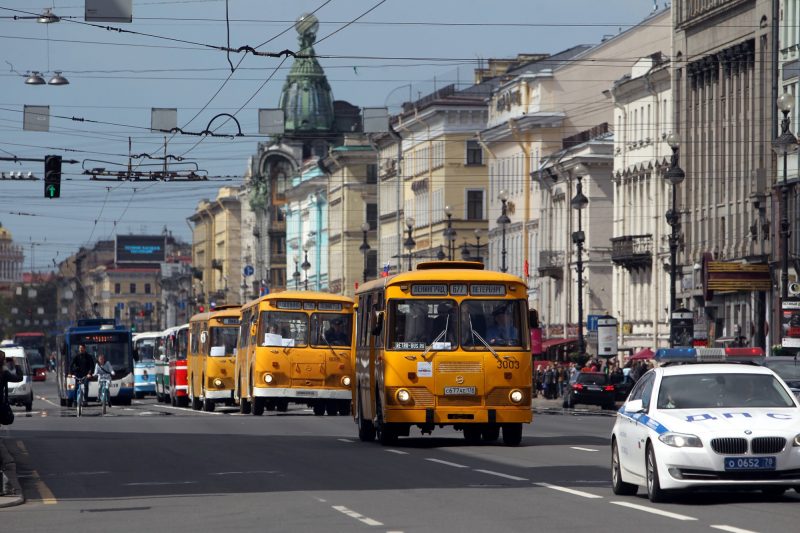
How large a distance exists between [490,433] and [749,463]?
47.0ft

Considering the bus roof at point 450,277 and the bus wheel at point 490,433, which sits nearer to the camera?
the bus roof at point 450,277

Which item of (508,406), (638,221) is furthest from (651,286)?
(508,406)

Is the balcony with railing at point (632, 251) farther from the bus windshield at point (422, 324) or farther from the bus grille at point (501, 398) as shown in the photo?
the bus grille at point (501, 398)

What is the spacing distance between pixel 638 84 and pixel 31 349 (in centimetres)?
7530

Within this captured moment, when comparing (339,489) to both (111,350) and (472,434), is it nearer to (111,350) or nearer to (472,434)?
(472,434)

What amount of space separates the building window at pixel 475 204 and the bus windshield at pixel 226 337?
196 feet

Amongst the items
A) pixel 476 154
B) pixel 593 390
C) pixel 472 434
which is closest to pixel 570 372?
pixel 593 390

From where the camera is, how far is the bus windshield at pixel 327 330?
4591 cm

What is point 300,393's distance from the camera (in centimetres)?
4569

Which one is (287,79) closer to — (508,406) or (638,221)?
(638,221)

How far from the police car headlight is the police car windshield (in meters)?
0.77

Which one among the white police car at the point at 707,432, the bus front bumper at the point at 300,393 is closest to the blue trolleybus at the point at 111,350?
the bus front bumper at the point at 300,393

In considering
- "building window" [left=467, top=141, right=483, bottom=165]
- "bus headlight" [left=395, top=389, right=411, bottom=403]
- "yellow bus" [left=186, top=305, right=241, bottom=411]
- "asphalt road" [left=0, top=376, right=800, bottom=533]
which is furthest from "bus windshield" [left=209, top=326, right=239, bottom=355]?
"building window" [left=467, top=141, right=483, bottom=165]

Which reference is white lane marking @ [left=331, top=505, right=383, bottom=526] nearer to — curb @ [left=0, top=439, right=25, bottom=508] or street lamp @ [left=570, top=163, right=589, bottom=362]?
curb @ [left=0, top=439, right=25, bottom=508]
